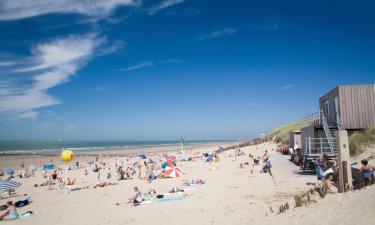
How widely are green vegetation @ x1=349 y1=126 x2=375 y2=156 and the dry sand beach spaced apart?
115 inches

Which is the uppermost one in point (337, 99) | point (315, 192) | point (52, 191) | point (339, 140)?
point (337, 99)

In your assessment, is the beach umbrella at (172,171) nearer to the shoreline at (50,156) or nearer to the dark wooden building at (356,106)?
the dark wooden building at (356,106)

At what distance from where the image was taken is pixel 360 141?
55.2 ft

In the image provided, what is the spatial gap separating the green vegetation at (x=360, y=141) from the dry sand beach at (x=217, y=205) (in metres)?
2.91

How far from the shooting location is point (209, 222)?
30.2ft

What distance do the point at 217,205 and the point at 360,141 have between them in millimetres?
10069

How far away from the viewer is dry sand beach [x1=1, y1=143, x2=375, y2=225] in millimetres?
7406

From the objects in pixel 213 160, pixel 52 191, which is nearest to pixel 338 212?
pixel 52 191

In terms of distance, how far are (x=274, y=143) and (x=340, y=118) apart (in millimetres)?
17715

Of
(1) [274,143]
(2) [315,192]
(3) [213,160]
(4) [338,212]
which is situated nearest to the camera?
(4) [338,212]

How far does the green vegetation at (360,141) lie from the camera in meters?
16.1

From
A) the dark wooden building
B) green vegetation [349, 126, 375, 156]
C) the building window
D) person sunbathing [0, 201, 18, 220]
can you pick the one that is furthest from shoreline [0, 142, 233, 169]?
green vegetation [349, 126, 375, 156]

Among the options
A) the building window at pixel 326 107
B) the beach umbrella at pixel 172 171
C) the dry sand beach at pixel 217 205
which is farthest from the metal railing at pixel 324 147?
the beach umbrella at pixel 172 171

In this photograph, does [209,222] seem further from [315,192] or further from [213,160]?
[213,160]
